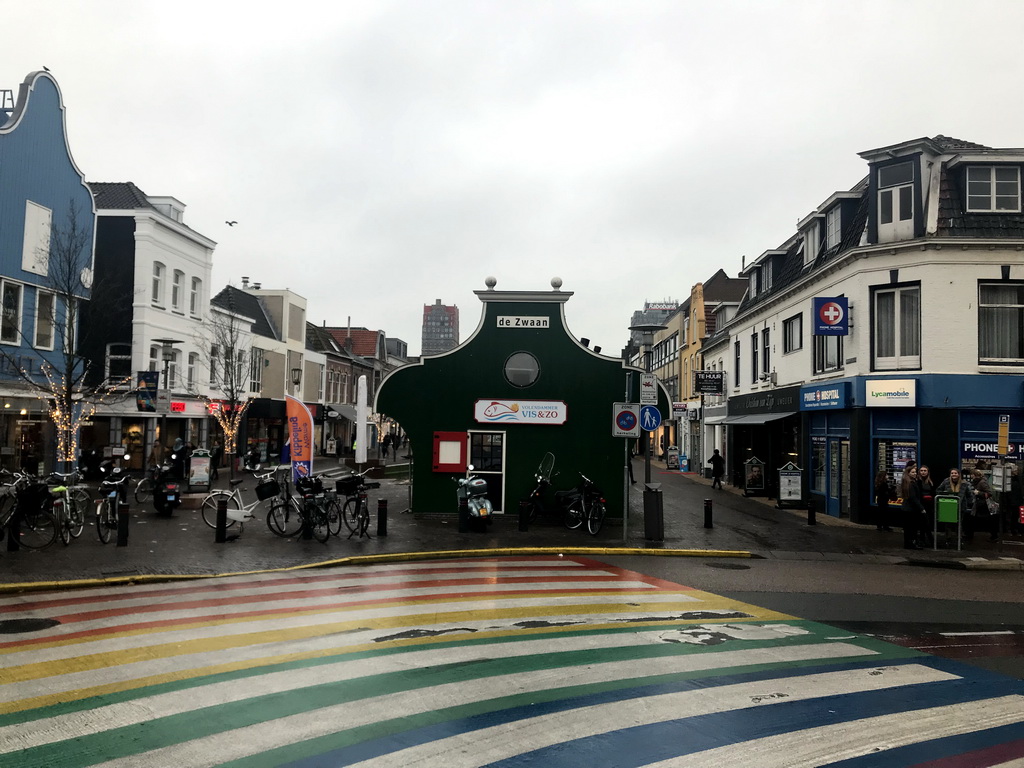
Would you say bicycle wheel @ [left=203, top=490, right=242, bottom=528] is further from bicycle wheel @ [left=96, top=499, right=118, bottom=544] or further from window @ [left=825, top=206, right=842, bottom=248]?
window @ [left=825, top=206, right=842, bottom=248]

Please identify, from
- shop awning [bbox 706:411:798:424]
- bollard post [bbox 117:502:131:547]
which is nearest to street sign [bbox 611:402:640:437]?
bollard post [bbox 117:502:131:547]

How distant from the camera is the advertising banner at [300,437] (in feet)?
68.1

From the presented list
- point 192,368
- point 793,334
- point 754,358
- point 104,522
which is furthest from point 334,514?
point 192,368

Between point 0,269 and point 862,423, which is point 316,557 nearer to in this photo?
point 862,423

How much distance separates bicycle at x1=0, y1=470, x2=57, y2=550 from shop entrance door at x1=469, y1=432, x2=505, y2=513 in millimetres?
9180

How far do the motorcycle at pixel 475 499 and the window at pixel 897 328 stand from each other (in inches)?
441

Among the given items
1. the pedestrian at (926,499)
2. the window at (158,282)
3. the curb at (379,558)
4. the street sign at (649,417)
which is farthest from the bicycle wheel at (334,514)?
the window at (158,282)

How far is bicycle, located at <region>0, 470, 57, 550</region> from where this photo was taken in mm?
13320

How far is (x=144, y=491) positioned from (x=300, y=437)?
5.88 metres

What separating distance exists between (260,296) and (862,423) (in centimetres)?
3782

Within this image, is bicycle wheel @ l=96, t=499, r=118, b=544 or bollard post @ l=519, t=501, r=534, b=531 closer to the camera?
bicycle wheel @ l=96, t=499, r=118, b=544

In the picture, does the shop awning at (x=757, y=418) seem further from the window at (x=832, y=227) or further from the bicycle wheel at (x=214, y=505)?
the bicycle wheel at (x=214, y=505)

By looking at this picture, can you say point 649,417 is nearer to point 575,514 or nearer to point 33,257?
point 575,514

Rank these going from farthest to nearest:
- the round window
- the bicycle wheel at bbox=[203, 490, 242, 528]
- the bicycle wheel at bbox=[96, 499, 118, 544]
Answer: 1. the round window
2. the bicycle wheel at bbox=[203, 490, 242, 528]
3. the bicycle wheel at bbox=[96, 499, 118, 544]
